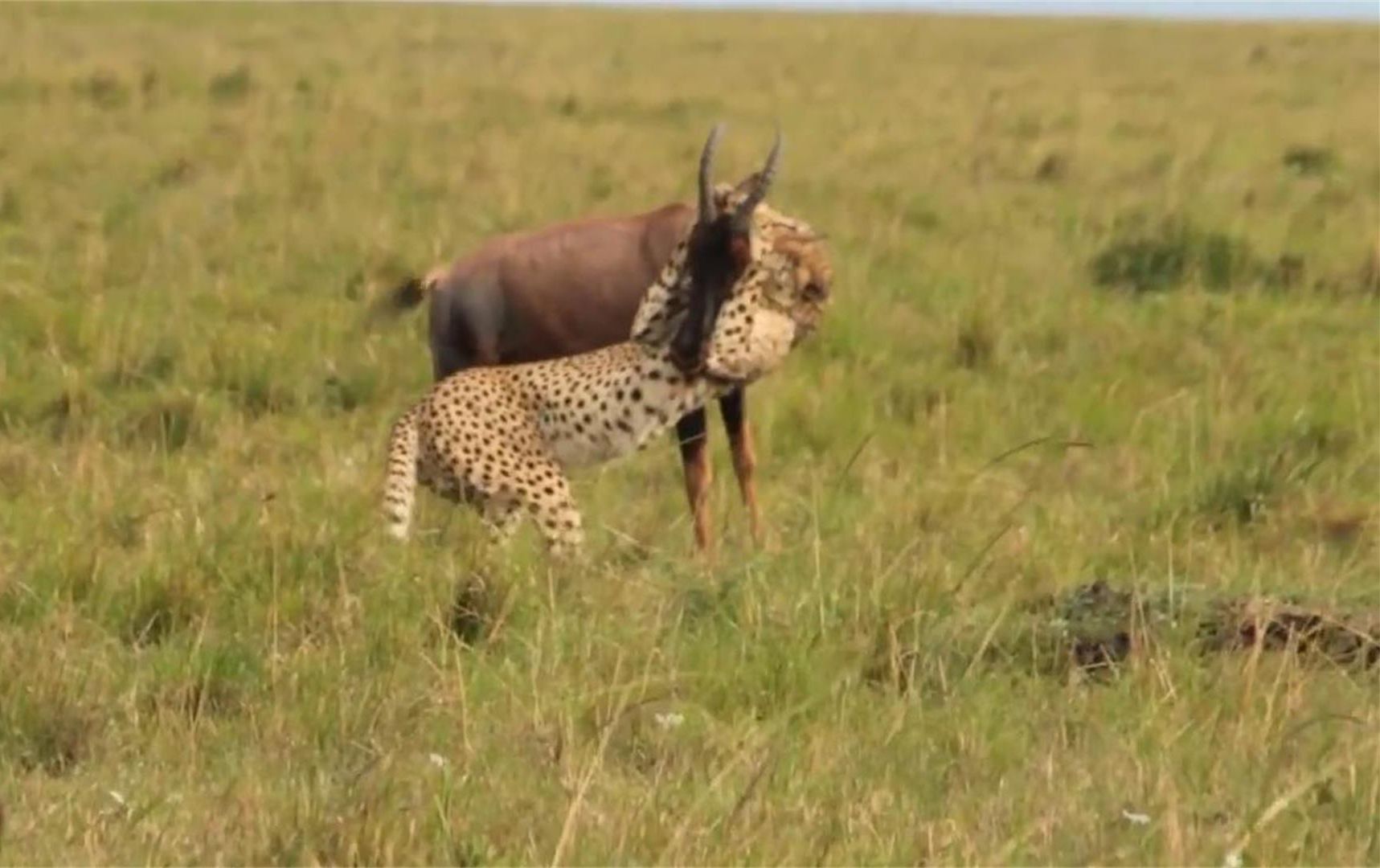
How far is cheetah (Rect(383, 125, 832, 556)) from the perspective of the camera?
564 cm

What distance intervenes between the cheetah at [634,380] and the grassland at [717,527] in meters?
0.16

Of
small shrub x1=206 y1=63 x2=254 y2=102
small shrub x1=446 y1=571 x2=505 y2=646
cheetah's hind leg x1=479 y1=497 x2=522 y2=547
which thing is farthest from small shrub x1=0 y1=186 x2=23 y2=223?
small shrub x1=446 y1=571 x2=505 y2=646

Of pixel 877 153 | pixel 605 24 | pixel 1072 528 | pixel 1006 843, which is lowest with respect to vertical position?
pixel 605 24

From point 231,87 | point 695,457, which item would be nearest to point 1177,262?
point 695,457

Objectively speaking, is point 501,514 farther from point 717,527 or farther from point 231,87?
point 231,87

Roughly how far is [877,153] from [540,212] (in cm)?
391

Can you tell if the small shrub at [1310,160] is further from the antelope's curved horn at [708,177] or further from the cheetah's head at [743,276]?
the antelope's curved horn at [708,177]

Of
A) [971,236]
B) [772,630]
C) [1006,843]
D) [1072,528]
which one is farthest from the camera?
[971,236]

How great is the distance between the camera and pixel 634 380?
19.1 ft

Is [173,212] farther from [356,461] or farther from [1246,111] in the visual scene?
[1246,111]

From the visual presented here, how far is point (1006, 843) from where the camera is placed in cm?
352

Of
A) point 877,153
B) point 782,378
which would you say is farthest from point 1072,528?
point 877,153

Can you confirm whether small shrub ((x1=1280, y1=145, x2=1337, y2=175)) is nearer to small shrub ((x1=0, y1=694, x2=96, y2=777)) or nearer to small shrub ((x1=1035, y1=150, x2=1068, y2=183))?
small shrub ((x1=1035, y1=150, x2=1068, y2=183))

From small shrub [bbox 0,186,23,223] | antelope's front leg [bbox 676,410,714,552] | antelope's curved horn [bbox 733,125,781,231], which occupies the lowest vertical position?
small shrub [bbox 0,186,23,223]
